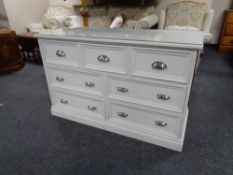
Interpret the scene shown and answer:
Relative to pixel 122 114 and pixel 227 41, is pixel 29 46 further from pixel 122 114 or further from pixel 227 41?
pixel 227 41

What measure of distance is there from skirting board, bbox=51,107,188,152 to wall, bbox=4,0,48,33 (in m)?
3.38

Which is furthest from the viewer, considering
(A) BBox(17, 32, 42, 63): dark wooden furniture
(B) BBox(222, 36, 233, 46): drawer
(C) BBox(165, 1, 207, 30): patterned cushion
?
(B) BBox(222, 36, 233, 46): drawer

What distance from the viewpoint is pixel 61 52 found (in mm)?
1501

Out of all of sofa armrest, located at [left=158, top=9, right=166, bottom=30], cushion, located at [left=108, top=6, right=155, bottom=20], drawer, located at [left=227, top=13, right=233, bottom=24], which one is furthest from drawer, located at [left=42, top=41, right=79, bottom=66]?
drawer, located at [left=227, top=13, right=233, bottom=24]

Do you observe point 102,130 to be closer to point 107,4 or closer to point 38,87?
point 38,87

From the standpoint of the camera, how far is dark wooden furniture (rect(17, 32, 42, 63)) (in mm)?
3143

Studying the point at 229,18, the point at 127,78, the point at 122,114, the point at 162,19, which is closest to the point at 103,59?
the point at 127,78

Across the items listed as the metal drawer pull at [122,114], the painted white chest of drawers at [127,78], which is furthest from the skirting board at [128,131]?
the metal drawer pull at [122,114]

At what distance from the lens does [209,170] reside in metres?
1.21

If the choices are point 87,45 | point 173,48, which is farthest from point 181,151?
point 87,45

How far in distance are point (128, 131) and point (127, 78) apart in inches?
18.9

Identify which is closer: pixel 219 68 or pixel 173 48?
pixel 173 48

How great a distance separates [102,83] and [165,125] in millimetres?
598

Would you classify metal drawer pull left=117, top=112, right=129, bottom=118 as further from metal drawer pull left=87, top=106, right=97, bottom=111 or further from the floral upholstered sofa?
the floral upholstered sofa
